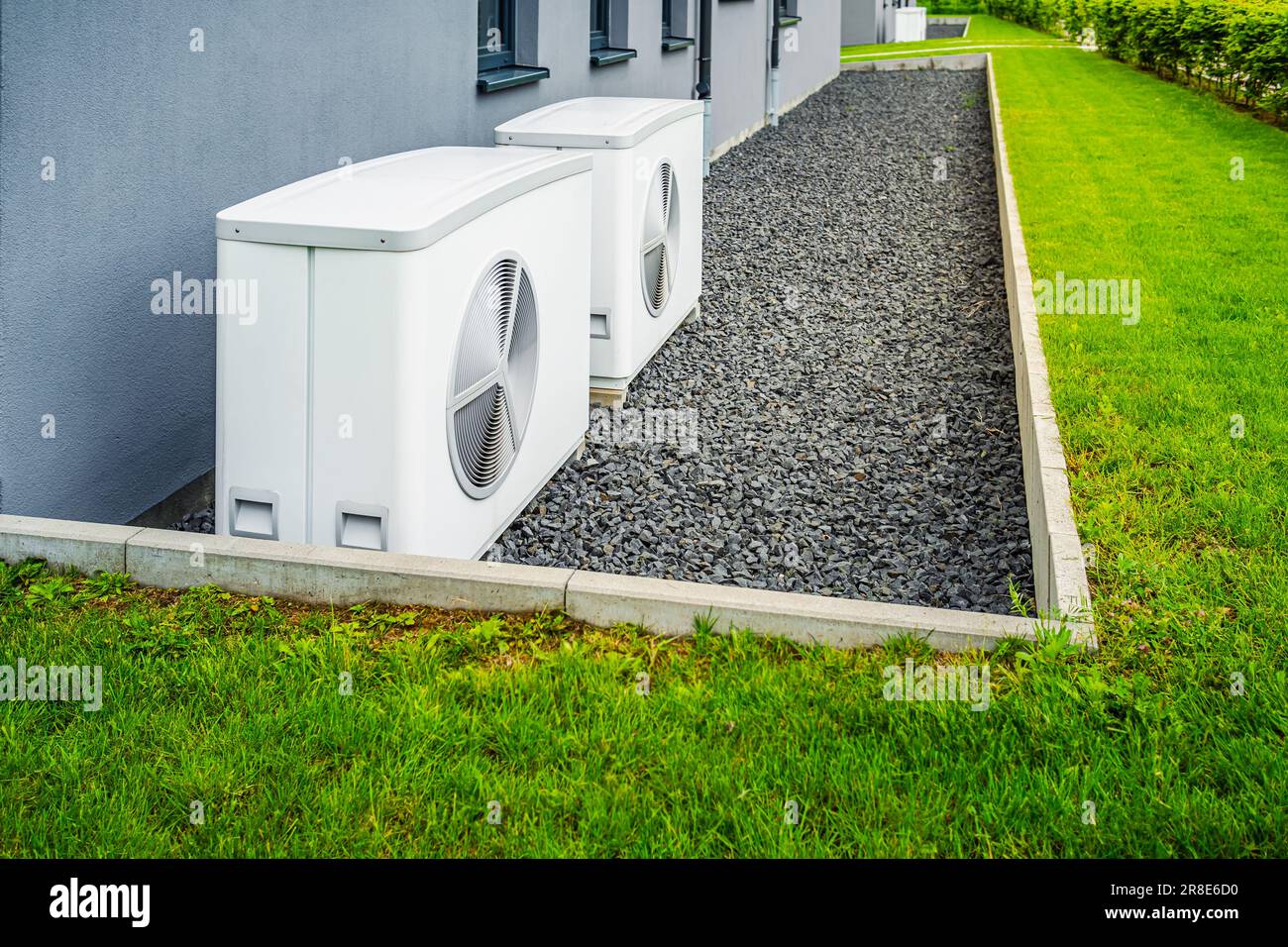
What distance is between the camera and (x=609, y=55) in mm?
9406

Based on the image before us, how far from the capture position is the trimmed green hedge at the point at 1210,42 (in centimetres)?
1433

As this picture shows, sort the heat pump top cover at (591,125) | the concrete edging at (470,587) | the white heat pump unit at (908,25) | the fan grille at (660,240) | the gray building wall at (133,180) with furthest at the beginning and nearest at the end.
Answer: the white heat pump unit at (908,25)
the fan grille at (660,240)
the heat pump top cover at (591,125)
the gray building wall at (133,180)
the concrete edging at (470,587)

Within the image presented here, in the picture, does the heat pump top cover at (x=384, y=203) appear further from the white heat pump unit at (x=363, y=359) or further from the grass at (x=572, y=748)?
the grass at (x=572, y=748)

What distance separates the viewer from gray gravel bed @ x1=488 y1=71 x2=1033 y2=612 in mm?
4680

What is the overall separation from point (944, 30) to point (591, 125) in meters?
48.2

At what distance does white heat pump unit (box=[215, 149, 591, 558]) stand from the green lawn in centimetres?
40

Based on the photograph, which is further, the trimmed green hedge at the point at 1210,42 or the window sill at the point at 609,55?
the trimmed green hedge at the point at 1210,42

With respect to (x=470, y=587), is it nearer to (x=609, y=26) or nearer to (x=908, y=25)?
(x=609, y=26)

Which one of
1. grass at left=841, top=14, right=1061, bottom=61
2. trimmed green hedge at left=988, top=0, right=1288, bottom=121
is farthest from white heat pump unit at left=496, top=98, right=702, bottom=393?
grass at left=841, top=14, right=1061, bottom=61

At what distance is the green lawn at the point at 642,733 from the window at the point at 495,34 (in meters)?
4.58

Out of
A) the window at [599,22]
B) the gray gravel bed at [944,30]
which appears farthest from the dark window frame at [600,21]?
the gray gravel bed at [944,30]

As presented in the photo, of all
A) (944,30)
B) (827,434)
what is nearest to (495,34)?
(827,434)
